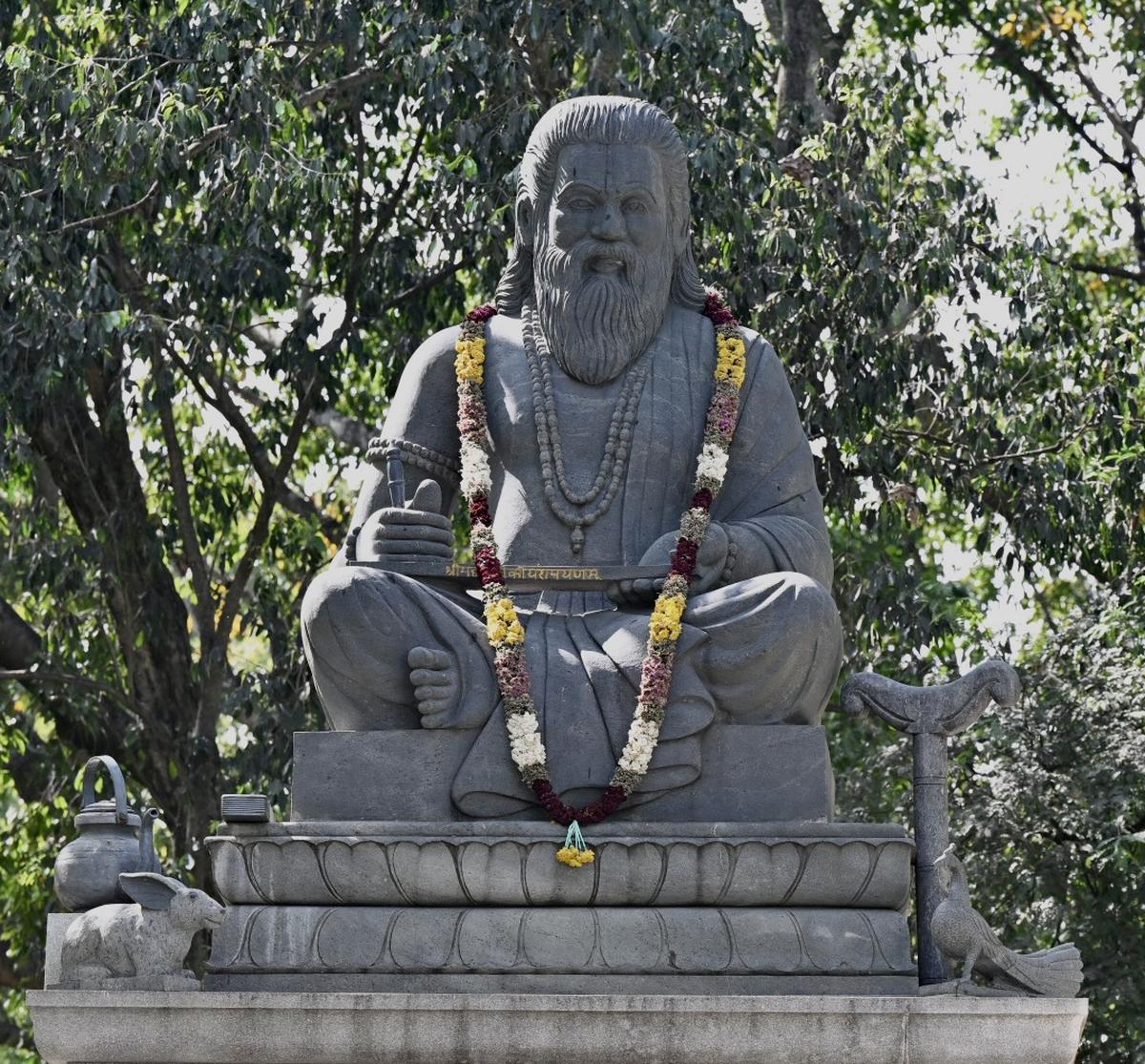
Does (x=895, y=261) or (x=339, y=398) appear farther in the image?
(x=339, y=398)

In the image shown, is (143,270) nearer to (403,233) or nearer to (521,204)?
(403,233)

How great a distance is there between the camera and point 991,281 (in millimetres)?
14578

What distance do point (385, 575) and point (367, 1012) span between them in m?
1.52

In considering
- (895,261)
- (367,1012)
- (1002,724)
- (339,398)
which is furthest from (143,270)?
(367,1012)

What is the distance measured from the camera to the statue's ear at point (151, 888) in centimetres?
851

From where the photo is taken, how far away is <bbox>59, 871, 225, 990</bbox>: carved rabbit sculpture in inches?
332

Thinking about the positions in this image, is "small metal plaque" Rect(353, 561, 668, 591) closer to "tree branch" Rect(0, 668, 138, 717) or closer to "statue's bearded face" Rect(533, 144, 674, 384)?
"statue's bearded face" Rect(533, 144, 674, 384)

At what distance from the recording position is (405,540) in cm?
931

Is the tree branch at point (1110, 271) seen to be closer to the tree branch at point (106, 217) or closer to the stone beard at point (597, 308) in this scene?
the tree branch at point (106, 217)

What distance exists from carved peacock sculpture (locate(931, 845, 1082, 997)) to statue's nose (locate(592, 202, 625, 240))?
258cm

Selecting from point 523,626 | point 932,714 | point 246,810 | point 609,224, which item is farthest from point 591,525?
point 246,810

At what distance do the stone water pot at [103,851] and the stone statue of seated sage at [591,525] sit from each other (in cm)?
74

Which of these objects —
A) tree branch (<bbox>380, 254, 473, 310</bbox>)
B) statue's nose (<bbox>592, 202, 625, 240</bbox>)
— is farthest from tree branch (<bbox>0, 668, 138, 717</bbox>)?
statue's nose (<bbox>592, 202, 625, 240</bbox>)

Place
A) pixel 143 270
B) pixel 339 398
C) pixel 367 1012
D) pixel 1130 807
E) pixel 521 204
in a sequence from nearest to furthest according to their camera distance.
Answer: pixel 367 1012, pixel 521 204, pixel 1130 807, pixel 143 270, pixel 339 398
